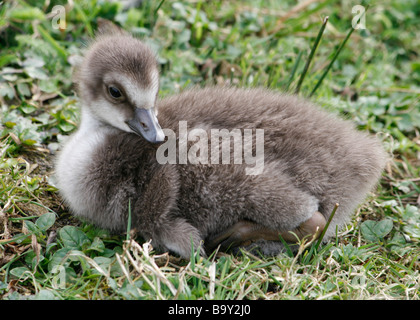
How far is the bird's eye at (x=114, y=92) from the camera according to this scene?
2.63 metres

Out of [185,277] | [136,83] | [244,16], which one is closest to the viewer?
[185,277]

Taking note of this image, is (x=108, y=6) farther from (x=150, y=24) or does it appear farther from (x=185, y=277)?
(x=185, y=277)

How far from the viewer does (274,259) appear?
2.64 meters

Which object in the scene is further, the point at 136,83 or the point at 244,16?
the point at 244,16

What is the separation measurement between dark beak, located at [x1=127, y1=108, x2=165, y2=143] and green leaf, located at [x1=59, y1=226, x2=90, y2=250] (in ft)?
1.88

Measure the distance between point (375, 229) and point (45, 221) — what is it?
1757 mm

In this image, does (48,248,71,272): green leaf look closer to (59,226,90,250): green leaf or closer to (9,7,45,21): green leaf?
(59,226,90,250): green leaf

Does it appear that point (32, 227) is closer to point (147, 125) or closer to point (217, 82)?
point (147, 125)

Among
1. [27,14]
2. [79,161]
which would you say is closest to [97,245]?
[79,161]

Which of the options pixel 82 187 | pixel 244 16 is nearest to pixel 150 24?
pixel 244 16

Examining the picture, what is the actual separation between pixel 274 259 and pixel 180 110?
0.90m

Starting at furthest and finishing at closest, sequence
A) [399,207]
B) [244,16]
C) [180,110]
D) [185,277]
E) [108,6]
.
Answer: [244,16] < [108,6] < [399,207] < [180,110] < [185,277]

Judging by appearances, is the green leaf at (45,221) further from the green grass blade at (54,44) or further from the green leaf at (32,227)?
the green grass blade at (54,44)
